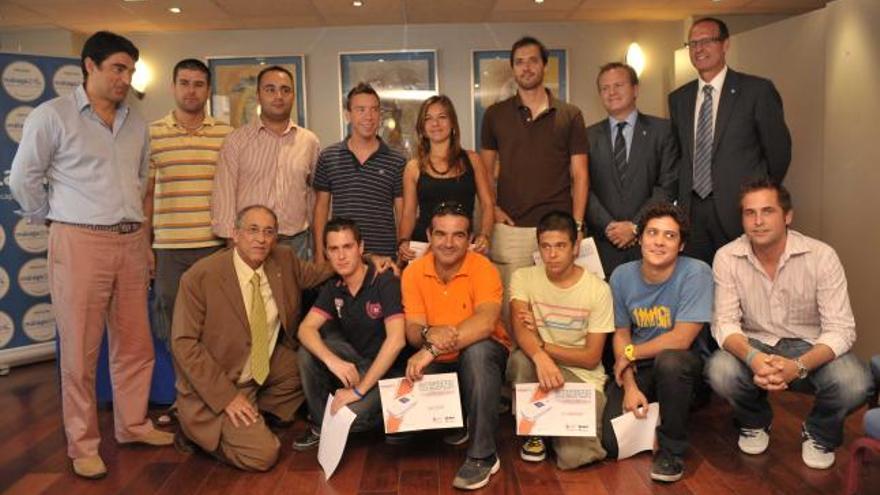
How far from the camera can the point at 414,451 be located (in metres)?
3.07

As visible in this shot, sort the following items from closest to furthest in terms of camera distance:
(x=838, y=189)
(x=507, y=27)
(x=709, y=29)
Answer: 1. (x=709, y=29)
2. (x=838, y=189)
3. (x=507, y=27)

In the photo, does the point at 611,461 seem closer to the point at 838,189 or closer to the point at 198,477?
the point at 198,477

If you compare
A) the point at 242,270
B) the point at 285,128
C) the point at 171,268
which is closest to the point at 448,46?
the point at 285,128

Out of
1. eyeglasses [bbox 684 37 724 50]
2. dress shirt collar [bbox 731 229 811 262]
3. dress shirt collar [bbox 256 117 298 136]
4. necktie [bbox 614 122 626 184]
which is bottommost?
dress shirt collar [bbox 731 229 811 262]

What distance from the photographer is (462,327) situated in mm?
2926

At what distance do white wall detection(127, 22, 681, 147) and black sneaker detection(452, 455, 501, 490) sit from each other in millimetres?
4345

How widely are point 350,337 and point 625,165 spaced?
153cm

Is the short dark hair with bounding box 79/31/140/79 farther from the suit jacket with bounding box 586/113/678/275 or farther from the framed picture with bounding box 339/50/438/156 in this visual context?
the framed picture with bounding box 339/50/438/156

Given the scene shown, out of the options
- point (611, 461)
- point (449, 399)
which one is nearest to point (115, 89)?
point (449, 399)

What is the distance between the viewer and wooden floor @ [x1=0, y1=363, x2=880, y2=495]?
2.69 m

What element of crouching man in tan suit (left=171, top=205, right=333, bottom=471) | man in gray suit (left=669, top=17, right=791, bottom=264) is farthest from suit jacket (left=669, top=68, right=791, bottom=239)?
crouching man in tan suit (left=171, top=205, right=333, bottom=471)

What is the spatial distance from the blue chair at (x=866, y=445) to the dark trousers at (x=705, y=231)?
967 mm

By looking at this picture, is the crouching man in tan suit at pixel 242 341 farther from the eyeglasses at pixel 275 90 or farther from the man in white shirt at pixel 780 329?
the man in white shirt at pixel 780 329

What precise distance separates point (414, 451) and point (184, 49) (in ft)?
16.2
